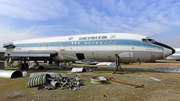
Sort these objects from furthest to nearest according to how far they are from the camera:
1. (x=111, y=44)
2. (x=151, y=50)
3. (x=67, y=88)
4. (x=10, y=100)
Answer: (x=111, y=44) → (x=151, y=50) → (x=67, y=88) → (x=10, y=100)

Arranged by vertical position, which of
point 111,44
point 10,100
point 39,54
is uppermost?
point 111,44

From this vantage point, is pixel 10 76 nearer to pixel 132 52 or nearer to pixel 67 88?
pixel 67 88

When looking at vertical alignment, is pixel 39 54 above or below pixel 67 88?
above

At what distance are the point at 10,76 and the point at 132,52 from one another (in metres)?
13.5

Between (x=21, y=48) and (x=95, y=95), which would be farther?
(x=21, y=48)

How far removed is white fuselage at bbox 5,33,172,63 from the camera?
1331cm

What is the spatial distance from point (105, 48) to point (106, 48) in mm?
129

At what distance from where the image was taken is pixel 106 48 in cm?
1430

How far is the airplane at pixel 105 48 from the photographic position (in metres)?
13.3

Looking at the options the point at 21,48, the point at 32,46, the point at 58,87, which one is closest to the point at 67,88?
the point at 58,87

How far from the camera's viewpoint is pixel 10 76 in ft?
35.6

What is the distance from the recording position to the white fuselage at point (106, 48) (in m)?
13.3

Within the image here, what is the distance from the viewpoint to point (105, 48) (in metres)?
14.3

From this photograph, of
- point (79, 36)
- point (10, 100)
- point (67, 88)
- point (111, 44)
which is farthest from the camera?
point (79, 36)
